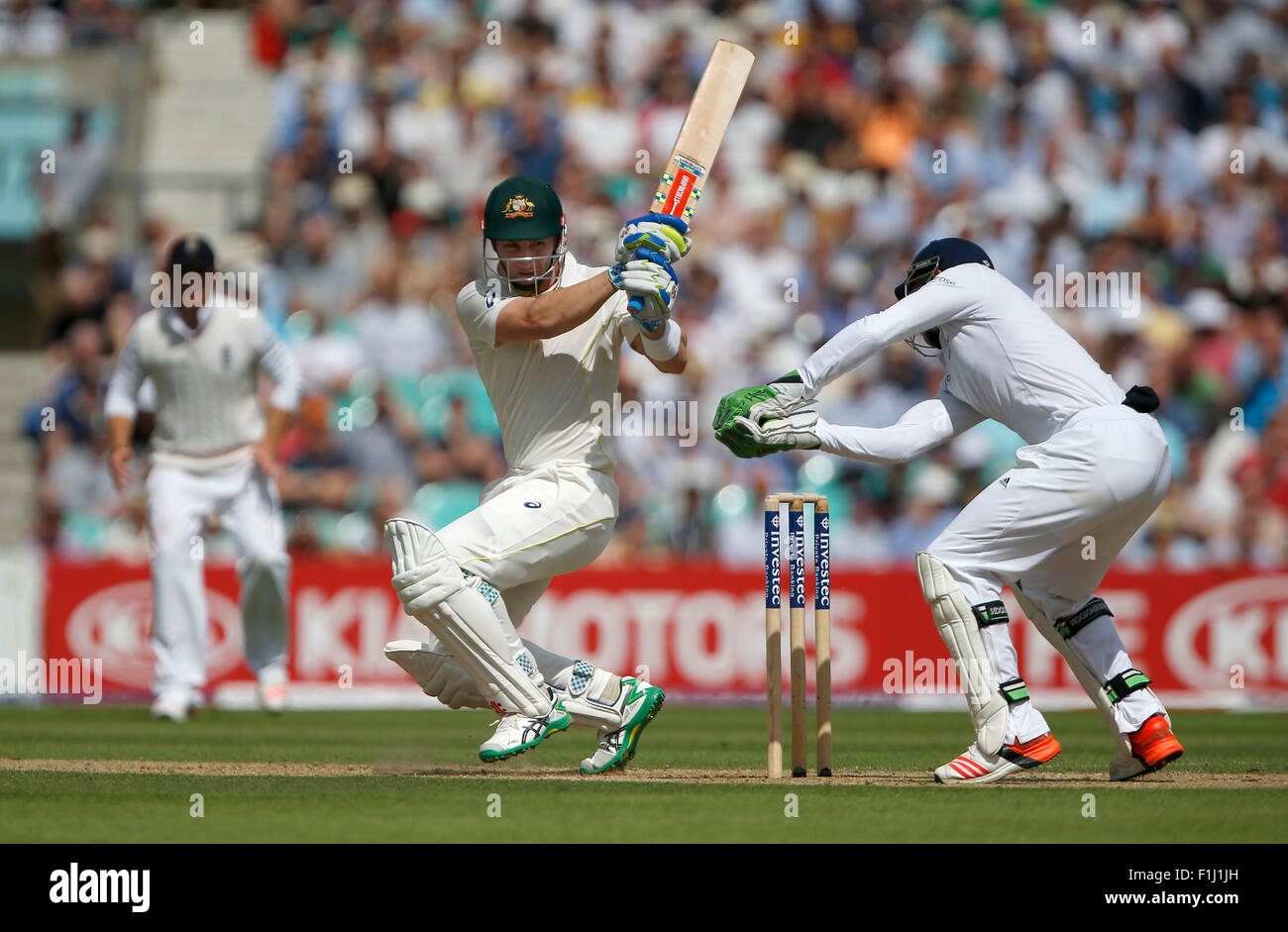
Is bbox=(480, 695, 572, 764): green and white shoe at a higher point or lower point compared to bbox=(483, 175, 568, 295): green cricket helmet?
lower

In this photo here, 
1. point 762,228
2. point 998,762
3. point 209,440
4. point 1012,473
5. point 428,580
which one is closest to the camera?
point 428,580

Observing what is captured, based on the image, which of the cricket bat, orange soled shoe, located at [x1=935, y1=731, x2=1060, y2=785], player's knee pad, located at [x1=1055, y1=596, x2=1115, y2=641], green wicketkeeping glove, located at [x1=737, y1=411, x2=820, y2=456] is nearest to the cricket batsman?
the cricket bat

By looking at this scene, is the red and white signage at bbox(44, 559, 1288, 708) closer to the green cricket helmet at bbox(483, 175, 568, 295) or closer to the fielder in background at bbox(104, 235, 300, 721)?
the fielder in background at bbox(104, 235, 300, 721)

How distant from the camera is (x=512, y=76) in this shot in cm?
→ 1583

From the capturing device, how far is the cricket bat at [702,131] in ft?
21.3

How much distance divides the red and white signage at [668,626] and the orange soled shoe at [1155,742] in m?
5.00

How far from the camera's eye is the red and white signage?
11.3 m

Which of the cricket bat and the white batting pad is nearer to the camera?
the white batting pad

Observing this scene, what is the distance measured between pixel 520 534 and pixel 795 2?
11404 millimetres

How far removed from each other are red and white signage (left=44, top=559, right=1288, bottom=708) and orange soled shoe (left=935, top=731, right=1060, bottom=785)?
5.17 m

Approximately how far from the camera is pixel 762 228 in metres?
14.7

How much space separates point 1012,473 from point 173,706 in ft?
16.2
